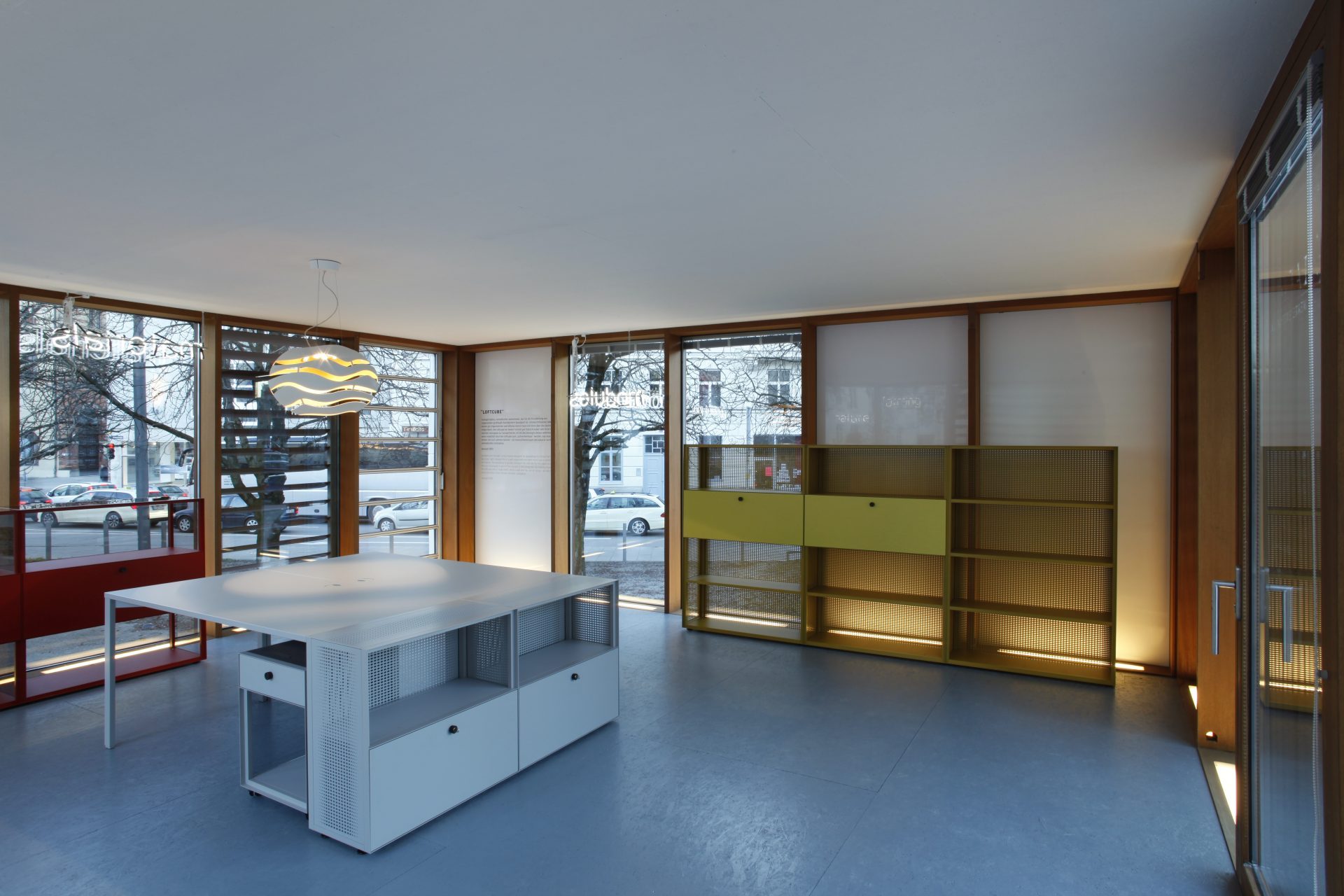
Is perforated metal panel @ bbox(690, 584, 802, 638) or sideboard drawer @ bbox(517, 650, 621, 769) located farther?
perforated metal panel @ bbox(690, 584, 802, 638)

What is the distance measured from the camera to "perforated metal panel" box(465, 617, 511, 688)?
3.65m

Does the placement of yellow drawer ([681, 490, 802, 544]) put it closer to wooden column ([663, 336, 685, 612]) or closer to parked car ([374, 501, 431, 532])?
wooden column ([663, 336, 685, 612])

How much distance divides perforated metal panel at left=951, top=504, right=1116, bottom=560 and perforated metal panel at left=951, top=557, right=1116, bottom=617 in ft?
0.38

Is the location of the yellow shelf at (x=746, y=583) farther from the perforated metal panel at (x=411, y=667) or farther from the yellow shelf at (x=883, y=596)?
the perforated metal panel at (x=411, y=667)

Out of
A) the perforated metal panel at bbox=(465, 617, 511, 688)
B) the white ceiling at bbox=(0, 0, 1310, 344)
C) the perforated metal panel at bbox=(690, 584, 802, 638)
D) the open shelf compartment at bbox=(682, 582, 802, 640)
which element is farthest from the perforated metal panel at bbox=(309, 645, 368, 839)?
the perforated metal panel at bbox=(690, 584, 802, 638)

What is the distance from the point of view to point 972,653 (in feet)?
18.4

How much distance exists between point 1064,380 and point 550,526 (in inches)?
193

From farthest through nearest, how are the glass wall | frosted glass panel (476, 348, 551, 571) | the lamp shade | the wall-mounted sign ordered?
frosted glass panel (476, 348, 551, 571)
the wall-mounted sign
the glass wall
the lamp shade

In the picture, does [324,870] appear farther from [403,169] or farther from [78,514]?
[78,514]

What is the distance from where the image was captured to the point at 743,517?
633 cm

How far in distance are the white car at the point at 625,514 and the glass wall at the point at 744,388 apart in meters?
0.80

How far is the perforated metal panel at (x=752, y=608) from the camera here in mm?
6371

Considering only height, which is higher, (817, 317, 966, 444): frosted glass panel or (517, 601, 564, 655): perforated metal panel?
(817, 317, 966, 444): frosted glass panel

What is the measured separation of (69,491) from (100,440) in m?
0.42
